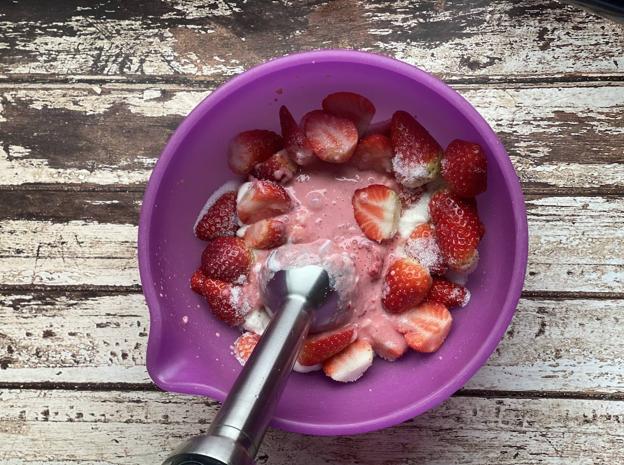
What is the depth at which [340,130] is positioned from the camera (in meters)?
1.00

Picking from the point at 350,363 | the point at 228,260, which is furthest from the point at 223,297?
the point at 350,363

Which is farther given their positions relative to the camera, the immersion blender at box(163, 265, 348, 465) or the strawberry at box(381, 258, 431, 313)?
the strawberry at box(381, 258, 431, 313)

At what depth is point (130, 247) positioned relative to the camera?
3.68 ft

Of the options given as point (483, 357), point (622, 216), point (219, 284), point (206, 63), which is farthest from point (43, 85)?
point (622, 216)

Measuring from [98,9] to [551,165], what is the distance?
0.67 meters

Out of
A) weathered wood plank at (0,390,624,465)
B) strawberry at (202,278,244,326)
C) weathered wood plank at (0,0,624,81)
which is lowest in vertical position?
weathered wood plank at (0,390,624,465)

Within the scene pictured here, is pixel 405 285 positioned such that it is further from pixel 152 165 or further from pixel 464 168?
pixel 152 165

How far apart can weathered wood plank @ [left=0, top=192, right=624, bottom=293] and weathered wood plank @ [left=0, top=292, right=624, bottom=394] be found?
1.0 inches

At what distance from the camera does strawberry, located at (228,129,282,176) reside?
1.03 metres

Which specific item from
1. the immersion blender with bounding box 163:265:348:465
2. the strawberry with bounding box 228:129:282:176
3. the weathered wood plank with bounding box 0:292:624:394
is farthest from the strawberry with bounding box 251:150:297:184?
the weathered wood plank with bounding box 0:292:624:394

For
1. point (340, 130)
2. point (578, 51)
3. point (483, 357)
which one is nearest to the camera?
point (483, 357)

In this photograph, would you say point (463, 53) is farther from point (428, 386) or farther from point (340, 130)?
point (428, 386)

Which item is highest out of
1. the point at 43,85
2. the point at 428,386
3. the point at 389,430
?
the point at 43,85

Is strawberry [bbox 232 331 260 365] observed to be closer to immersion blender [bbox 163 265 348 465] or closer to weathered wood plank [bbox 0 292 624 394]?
immersion blender [bbox 163 265 348 465]
